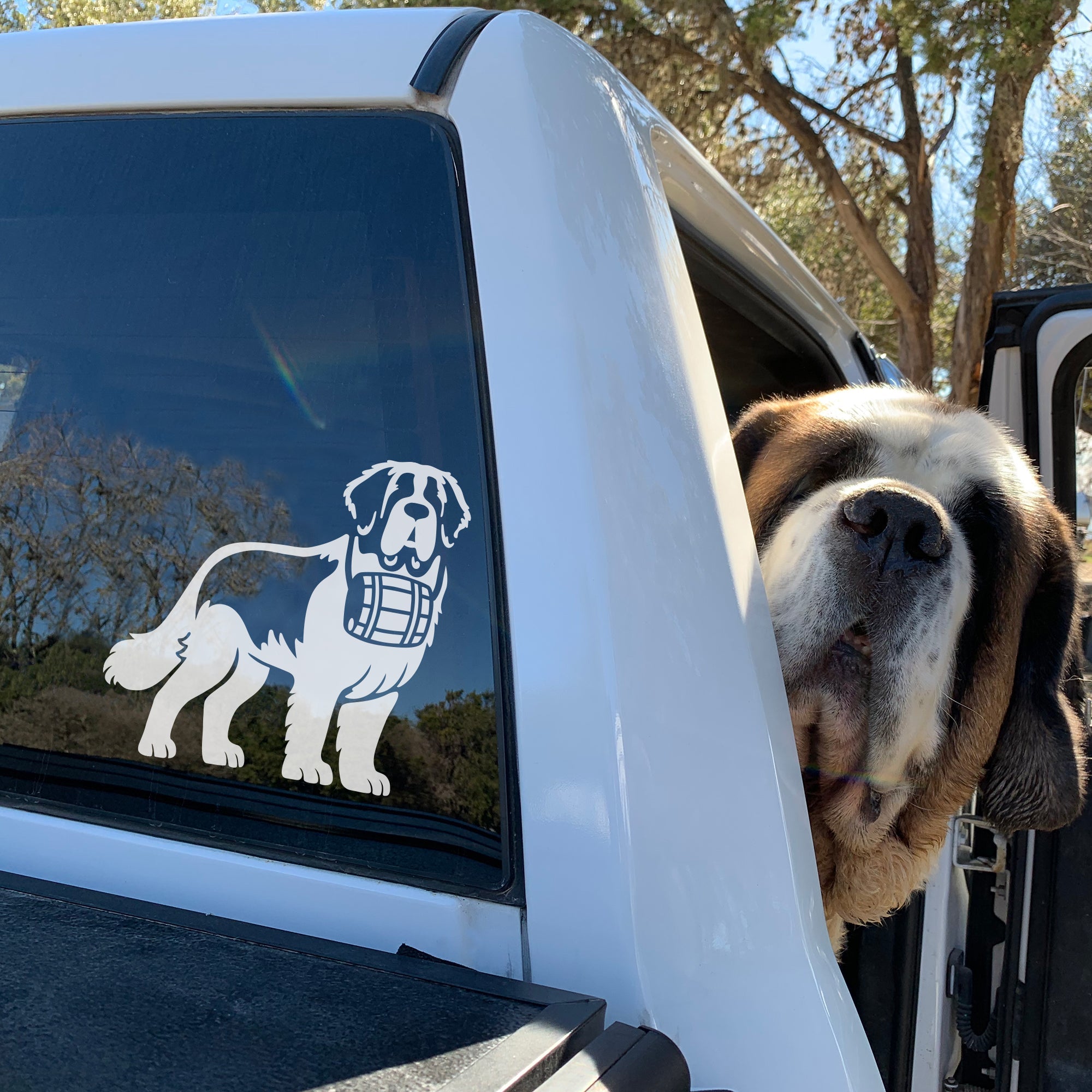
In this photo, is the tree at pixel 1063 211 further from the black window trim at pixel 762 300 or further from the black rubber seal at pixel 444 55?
the black rubber seal at pixel 444 55

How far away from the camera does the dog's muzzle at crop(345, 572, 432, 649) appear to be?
1.14 m

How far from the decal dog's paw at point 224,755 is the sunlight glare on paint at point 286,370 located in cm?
→ 37

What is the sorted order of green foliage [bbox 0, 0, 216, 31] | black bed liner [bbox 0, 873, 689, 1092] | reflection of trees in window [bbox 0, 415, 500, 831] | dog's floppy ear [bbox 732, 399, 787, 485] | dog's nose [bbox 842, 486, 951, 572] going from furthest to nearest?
green foliage [bbox 0, 0, 216, 31] → dog's floppy ear [bbox 732, 399, 787, 485] → dog's nose [bbox 842, 486, 951, 572] → reflection of trees in window [bbox 0, 415, 500, 831] → black bed liner [bbox 0, 873, 689, 1092]

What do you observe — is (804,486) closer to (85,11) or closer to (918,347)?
(918,347)

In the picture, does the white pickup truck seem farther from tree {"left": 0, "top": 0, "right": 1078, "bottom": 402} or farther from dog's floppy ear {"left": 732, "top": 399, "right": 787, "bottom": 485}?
tree {"left": 0, "top": 0, "right": 1078, "bottom": 402}

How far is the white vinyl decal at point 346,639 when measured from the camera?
1141 mm

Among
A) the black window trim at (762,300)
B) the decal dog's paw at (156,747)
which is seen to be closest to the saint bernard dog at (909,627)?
the black window trim at (762,300)

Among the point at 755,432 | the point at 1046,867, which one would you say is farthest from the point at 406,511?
the point at 1046,867

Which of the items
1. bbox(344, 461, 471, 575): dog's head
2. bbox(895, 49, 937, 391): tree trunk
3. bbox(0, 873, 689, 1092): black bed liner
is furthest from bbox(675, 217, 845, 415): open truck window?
bbox(895, 49, 937, 391): tree trunk

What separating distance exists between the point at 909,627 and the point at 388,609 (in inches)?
36.9

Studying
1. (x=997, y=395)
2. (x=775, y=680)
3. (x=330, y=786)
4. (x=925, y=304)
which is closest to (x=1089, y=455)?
(x=997, y=395)

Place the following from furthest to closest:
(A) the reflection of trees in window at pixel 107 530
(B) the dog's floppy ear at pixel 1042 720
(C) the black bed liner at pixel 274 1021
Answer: (B) the dog's floppy ear at pixel 1042 720
(A) the reflection of trees in window at pixel 107 530
(C) the black bed liner at pixel 274 1021

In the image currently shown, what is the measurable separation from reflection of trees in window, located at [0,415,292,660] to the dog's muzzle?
0.10 meters

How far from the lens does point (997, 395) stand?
281 cm
